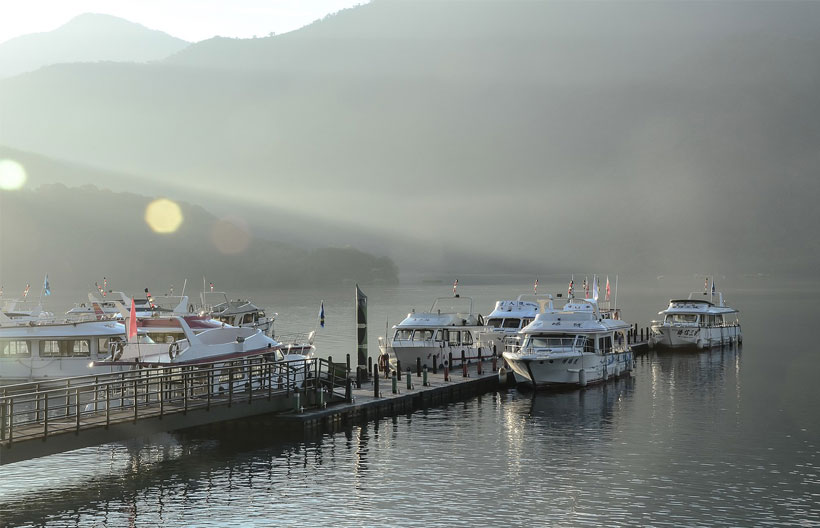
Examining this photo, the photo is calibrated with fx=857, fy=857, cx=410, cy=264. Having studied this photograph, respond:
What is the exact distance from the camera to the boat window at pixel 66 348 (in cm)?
5359

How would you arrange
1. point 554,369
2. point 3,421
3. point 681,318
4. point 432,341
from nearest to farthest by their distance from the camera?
point 3,421
point 554,369
point 432,341
point 681,318

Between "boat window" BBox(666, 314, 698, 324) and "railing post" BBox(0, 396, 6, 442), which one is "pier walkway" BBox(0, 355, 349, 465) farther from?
"boat window" BBox(666, 314, 698, 324)

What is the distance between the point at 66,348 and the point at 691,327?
205 feet

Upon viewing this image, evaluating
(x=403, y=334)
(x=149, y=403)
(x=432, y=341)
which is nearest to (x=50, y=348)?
(x=149, y=403)

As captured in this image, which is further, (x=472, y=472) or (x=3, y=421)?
(x=472, y=472)

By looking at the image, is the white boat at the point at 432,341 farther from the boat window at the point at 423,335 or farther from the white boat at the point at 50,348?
the white boat at the point at 50,348

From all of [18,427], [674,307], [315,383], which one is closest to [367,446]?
[315,383]

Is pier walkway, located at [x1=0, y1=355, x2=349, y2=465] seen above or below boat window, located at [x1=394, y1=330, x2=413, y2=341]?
below

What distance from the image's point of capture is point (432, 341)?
62875 mm

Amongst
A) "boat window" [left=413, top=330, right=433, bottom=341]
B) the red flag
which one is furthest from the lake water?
"boat window" [left=413, top=330, right=433, bottom=341]

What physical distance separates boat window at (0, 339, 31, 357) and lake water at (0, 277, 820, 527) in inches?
647

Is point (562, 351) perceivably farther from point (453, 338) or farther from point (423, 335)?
point (453, 338)

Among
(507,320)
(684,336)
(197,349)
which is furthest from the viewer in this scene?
(684,336)

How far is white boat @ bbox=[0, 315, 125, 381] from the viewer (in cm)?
5291
